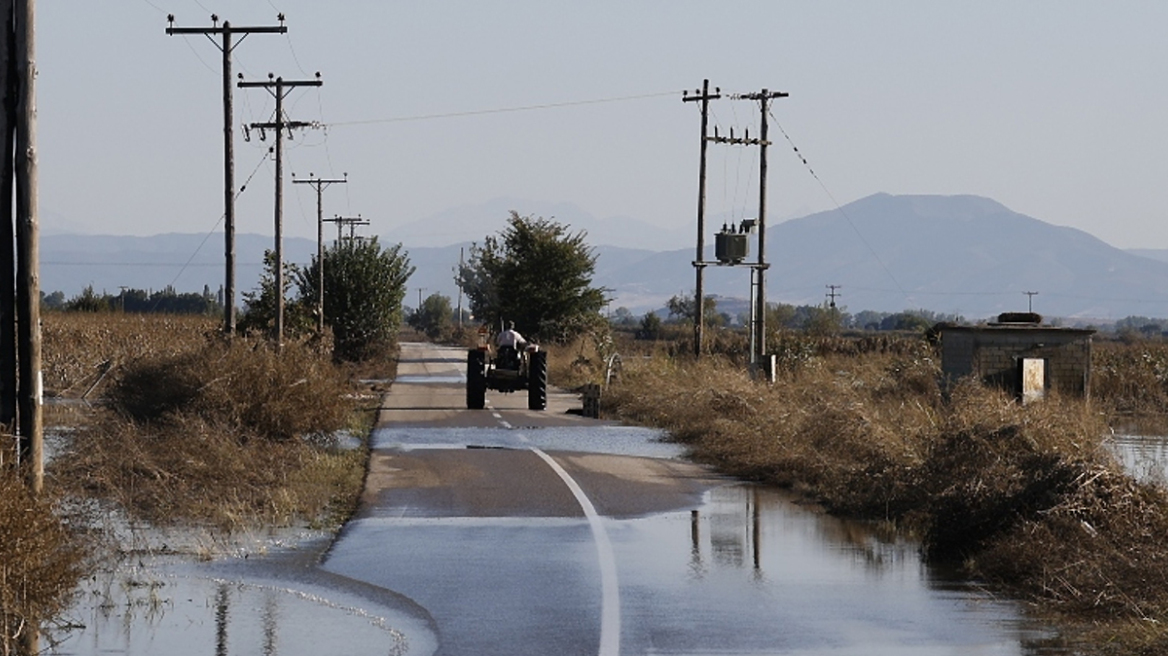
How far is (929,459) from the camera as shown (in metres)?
18.3

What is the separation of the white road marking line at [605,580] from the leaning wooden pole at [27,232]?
5068mm

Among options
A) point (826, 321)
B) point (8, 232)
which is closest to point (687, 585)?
point (8, 232)

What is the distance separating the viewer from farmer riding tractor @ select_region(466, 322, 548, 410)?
130 ft

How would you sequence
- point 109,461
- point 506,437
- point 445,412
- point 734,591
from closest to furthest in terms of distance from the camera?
1. point 734,591
2. point 109,461
3. point 506,437
4. point 445,412

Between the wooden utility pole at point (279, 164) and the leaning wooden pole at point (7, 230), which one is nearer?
the leaning wooden pole at point (7, 230)

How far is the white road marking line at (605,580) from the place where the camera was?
11742mm

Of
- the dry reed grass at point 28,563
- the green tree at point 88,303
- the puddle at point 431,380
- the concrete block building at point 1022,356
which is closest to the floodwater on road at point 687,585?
the dry reed grass at point 28,563

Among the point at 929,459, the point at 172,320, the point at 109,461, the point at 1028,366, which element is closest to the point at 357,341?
the point at 172,320

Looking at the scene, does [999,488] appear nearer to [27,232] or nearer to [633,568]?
[633,568]

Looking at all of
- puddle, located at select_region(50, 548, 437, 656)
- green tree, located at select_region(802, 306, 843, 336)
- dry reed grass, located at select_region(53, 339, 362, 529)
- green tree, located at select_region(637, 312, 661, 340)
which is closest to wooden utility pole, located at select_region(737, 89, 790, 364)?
dry reed grass, located at select_region(53, 339, 362, 529)

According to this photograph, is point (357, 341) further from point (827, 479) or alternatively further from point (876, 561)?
point (876, 561)

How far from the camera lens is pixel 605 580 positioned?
1455cm

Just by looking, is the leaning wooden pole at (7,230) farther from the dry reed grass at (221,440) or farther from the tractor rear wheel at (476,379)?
the tractor rear wheel at (476,379)

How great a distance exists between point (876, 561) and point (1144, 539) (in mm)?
2395
